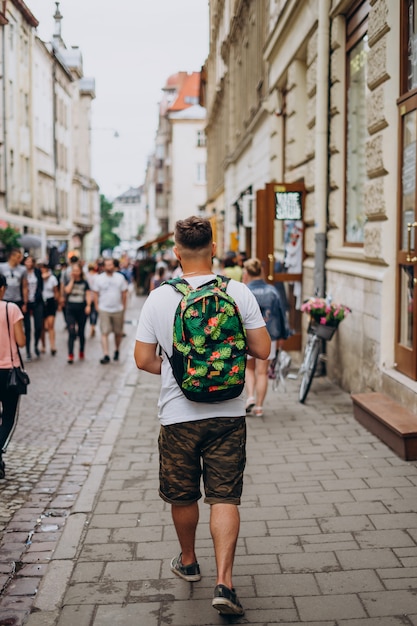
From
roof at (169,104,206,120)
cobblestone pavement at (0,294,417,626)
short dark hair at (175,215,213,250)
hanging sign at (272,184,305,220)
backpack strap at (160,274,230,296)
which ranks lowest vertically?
cobblestone pavement at (0,294,417,626)

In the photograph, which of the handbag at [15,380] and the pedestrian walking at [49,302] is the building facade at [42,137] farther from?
the handbag at [15,380]

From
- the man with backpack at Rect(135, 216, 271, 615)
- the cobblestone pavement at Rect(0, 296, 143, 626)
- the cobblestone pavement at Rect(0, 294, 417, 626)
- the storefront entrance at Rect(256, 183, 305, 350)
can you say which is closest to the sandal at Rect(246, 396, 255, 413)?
the cobblestone pavement at Rect(0, 294, 417, 626)

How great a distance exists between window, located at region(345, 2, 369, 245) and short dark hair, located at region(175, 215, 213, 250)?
564 cm

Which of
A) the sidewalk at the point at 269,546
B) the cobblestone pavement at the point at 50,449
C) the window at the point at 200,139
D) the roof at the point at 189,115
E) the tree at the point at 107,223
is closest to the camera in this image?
the sidewalk at the point at 269,546

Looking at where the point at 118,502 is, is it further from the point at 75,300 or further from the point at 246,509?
the point at 75,300

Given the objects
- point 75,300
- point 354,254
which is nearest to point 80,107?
point 75,300

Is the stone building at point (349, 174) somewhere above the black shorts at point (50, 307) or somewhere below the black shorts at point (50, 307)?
above

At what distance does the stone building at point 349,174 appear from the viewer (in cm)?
765

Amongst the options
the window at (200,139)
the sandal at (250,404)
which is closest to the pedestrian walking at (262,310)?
the sandal at (250,404)

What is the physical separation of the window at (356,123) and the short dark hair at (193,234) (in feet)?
18.5

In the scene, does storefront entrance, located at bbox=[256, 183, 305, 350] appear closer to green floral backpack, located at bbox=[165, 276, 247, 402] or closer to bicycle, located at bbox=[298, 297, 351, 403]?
bicycle, located at bbox=[298, 297, 351, 403]

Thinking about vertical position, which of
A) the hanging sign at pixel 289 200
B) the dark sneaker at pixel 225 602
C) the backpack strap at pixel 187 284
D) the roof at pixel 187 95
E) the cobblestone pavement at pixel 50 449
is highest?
the roof at pixel 187 95

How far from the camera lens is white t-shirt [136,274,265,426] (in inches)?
151

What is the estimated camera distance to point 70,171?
5856 centimetres
